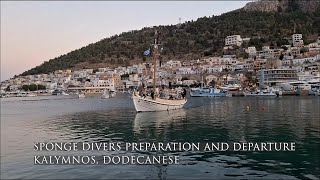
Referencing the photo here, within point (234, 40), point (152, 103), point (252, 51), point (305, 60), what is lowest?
point (152, 103)

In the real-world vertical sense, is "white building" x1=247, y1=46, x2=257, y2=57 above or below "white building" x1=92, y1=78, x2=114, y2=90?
above

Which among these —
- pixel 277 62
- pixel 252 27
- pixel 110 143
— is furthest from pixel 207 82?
pixel 110 143

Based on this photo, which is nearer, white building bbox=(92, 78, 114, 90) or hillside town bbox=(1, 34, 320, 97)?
hillside town bbox=(1, 34, 320, 97)

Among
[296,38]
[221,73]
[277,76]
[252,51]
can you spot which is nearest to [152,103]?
[277,76]

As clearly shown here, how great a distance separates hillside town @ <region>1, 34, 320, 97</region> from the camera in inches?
4409

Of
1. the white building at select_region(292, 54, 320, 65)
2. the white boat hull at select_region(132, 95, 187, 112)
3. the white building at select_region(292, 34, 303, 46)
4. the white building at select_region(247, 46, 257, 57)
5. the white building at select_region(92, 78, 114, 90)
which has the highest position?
the white building at select_region(292, 34, 303, 46)

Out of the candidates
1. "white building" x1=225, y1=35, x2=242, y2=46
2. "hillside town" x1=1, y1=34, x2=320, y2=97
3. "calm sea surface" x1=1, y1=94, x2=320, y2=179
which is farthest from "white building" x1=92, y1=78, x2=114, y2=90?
"calm sea surface" x1=1, y1=94, x2=320, y2=179

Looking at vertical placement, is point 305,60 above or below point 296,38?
below

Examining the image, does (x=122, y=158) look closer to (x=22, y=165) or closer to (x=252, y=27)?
(x=22, y=165)

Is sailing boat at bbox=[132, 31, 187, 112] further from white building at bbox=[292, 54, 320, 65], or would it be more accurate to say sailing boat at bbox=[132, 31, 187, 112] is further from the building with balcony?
white building at bbox=[292, 54, 320, 65]

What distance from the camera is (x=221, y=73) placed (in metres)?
144

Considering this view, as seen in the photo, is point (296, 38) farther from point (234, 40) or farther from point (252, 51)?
point (234, 40)

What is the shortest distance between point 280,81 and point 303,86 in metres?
14.9

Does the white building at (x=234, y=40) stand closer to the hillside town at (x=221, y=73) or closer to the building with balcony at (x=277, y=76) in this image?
the hillside town at (x=221, y=73)
